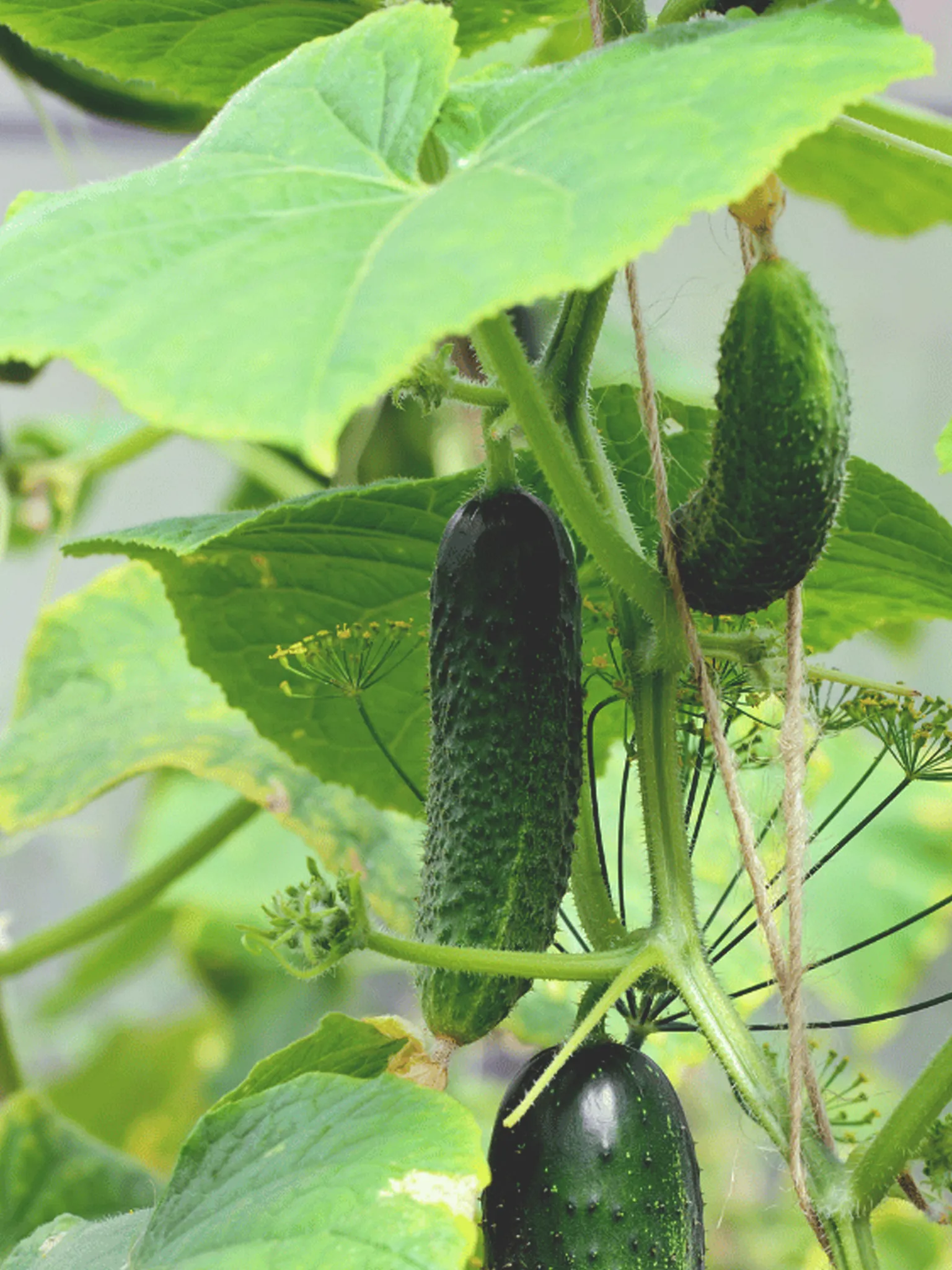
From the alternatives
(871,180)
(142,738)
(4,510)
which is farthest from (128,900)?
(871,180)

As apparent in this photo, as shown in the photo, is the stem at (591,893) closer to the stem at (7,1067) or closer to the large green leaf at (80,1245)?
the large green leaf at (80,1245)

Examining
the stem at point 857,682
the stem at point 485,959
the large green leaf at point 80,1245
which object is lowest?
the large green leaf at point 80,1245

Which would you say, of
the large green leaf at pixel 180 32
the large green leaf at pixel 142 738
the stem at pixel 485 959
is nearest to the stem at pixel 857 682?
the stem at pixel 485 959

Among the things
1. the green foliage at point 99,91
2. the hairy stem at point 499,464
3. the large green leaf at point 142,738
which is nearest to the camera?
the hairy stem at point 499,464

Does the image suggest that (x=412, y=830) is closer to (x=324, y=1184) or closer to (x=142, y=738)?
(x=142, y=738)

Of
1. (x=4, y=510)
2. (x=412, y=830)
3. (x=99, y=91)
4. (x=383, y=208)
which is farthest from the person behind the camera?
(x=4, y=510)

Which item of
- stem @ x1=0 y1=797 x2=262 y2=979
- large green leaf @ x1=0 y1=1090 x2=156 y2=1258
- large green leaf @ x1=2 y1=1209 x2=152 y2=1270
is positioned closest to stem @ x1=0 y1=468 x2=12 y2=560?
stem @ x1=0 y1=797 x2=262 y2=979
